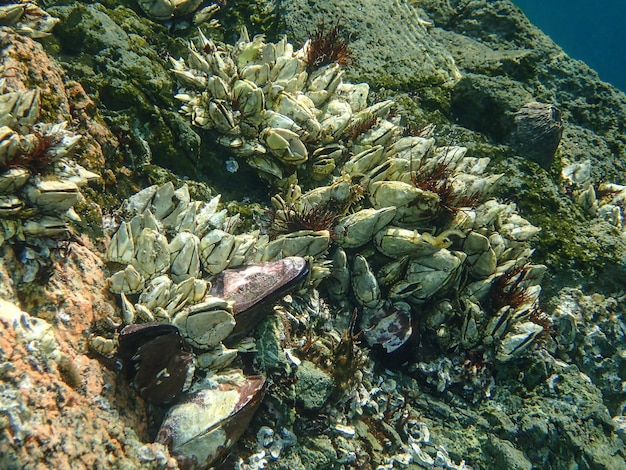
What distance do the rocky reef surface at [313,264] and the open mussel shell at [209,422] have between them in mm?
98

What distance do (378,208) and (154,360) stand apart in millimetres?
2142

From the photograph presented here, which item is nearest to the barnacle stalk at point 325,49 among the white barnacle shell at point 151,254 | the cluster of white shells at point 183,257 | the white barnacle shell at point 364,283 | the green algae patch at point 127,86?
the green algae patch at point 127,86

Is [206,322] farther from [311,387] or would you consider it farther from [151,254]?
[311,387]

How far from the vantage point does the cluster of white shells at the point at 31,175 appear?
103 inches

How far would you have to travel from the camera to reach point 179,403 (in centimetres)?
288

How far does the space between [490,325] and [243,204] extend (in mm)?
2222

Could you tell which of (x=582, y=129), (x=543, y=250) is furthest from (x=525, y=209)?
(x=582, y=129)

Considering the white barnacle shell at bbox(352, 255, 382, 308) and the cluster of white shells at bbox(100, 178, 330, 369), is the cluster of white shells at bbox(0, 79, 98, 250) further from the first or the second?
the white barnacle shell at bbox(352, 255, 382, 308)

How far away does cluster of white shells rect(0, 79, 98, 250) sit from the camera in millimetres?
2615

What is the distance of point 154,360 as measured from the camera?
279 cm

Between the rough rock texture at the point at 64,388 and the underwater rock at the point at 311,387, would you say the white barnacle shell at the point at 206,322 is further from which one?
the underwater rock at the point at 311,387

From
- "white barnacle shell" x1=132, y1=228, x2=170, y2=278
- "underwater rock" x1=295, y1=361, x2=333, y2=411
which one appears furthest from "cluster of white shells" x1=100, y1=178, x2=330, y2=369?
"underwater rock" x1=295, y1=361, x2=333, y2=411

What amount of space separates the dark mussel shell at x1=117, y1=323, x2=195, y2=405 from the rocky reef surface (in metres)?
0.10

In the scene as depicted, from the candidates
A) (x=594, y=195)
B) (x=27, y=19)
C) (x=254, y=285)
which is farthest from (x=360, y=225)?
(x=594, y=195)
